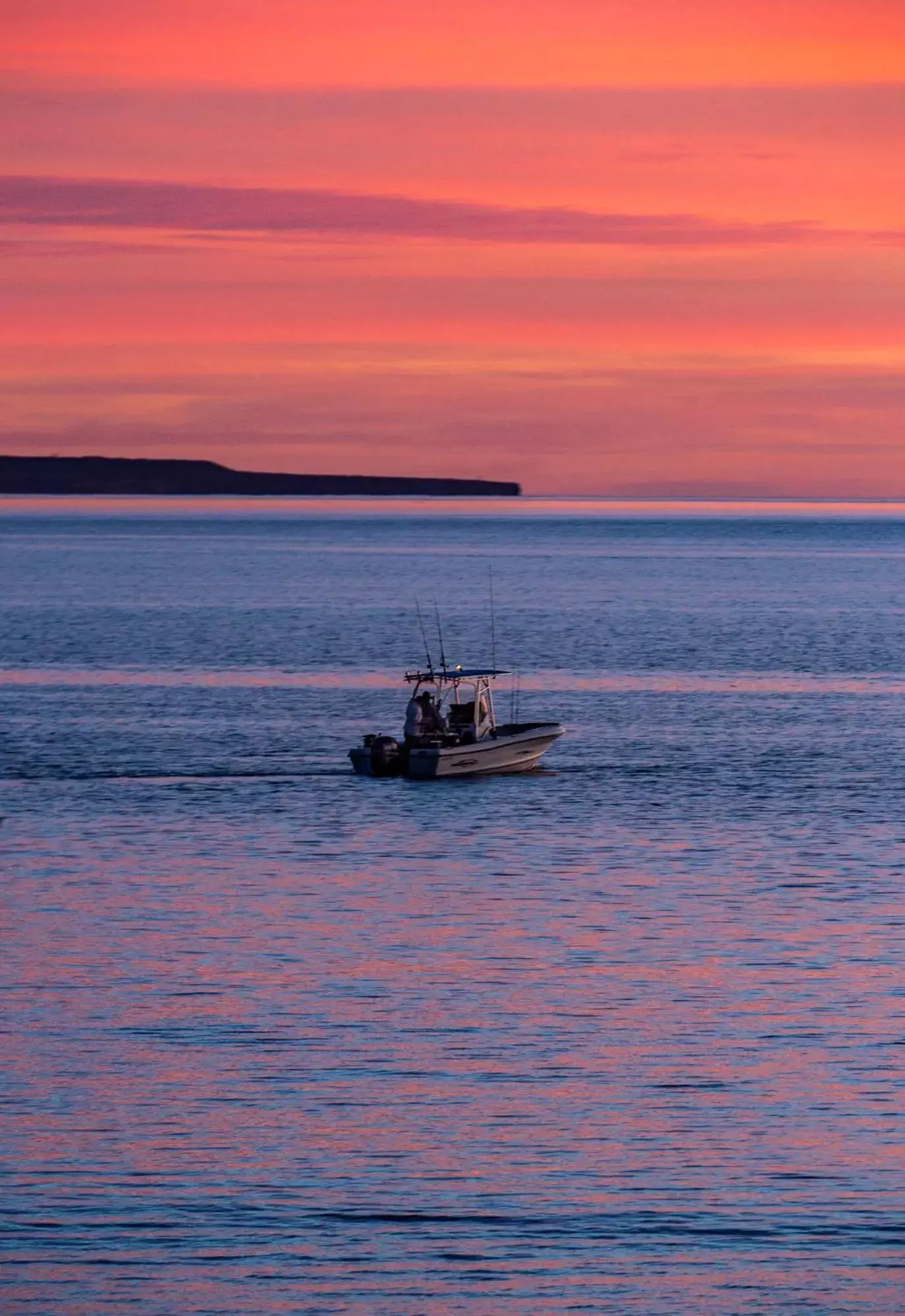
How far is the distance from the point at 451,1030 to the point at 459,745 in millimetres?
26482

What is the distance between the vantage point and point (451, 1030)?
26672mm

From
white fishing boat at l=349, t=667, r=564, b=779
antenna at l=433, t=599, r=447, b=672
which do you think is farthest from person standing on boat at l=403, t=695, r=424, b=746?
antenna at l=433, t=599, r=447, b=672

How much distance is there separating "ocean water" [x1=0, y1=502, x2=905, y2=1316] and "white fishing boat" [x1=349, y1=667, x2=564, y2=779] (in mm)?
704

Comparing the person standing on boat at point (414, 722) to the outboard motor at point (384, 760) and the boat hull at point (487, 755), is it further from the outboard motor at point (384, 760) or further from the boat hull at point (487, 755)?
the boat hull at point (487, 755)

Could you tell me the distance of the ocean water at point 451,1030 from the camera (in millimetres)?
18750

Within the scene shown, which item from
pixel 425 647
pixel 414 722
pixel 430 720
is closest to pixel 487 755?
pixel 430 720

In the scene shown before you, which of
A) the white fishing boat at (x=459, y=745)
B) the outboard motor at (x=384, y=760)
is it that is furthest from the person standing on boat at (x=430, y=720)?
the outboard motor at (x=384, y=760)

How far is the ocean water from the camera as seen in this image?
18.8 meters

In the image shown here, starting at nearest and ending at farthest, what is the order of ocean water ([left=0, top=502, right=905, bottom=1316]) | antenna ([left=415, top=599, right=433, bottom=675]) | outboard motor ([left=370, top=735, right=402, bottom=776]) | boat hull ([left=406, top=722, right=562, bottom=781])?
ocean water ([left=0, top=502, right=905, bottom=1316]), antenna ([left=415, top=599, right=433, bottom=675]), boat hull ([left=406, top=722, right=562, bottom=781]), outboard motor ([left=370, top=735, right=402, bottom=776])

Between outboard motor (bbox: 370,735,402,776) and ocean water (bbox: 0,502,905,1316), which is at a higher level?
outboard motor (bbox: 370,735,402,776)

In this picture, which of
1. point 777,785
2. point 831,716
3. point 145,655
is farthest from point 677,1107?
point 145,655

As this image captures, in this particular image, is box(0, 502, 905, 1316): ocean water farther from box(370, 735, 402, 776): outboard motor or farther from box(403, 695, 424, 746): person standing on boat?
box(403, 695, 424, 746): person standing on boat

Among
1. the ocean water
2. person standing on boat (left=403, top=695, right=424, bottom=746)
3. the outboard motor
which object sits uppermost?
person standing on boat (left=403, top=695, right=424, bottom=746)

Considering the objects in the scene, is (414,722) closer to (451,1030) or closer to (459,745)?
(459,745)
